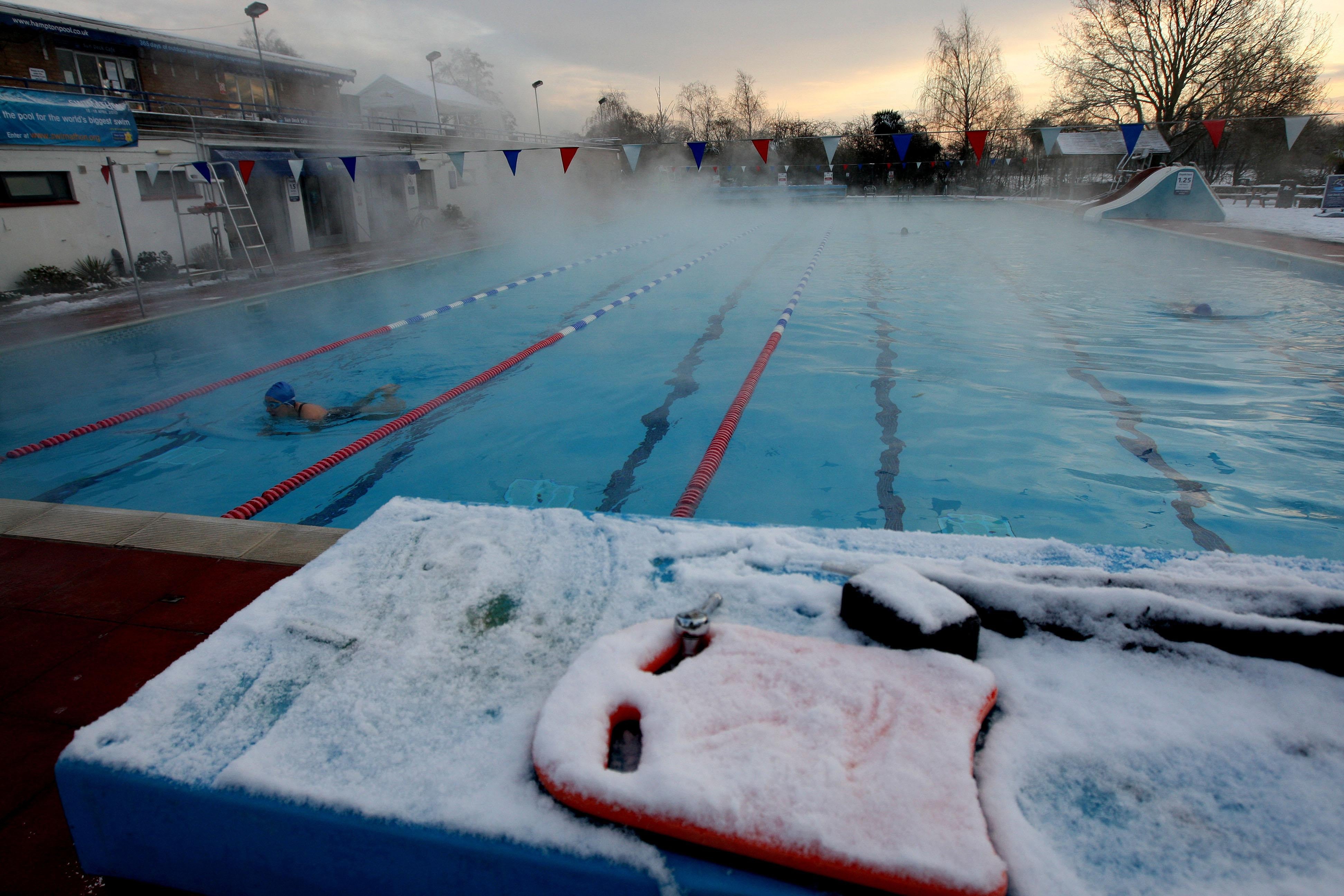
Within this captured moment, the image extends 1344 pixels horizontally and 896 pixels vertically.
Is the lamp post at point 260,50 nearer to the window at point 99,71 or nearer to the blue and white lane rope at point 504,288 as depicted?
the window at point 99,71

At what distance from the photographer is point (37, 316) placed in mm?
8656

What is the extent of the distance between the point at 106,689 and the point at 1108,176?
35.9 meters

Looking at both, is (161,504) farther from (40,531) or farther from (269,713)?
(269,713)

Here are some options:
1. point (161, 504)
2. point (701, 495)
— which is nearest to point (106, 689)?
point (701, 495)

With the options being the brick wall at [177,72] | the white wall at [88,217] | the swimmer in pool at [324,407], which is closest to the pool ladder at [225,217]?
the white wall at [88,217]

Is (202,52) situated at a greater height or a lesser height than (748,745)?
greater

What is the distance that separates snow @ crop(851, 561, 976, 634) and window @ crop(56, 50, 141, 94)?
60.2 feet

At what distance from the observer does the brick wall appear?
1350 centimetres

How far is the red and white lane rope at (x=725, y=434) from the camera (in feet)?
12.4

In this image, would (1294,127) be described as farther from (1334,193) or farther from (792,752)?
(792,752)

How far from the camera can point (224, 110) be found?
61.2 feet

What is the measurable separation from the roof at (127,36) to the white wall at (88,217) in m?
4.48

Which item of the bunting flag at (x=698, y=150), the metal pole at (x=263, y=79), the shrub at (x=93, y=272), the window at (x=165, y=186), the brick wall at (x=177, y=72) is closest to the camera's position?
the shrub at (x=93, y=272)

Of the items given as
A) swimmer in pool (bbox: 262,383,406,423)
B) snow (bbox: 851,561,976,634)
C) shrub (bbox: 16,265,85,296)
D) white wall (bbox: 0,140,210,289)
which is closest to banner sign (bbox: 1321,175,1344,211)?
swimmer in pool (bbox: 262,383,406,423)
